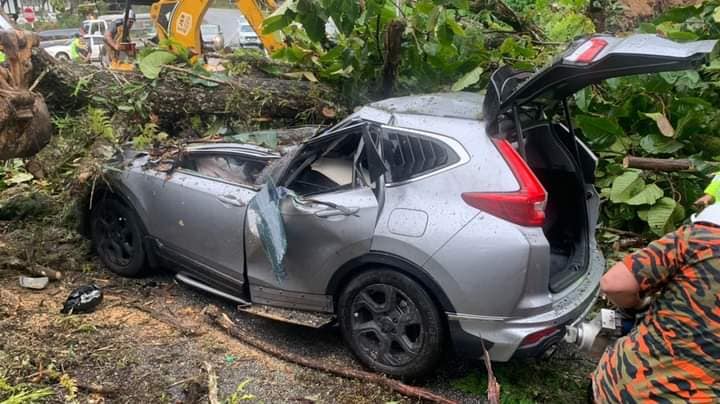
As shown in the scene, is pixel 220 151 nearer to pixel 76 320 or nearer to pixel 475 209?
pixel 76 320

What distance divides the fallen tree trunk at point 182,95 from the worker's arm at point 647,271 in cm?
455

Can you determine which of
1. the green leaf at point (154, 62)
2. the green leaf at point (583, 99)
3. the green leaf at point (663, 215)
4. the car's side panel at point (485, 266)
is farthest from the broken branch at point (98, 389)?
the green leaf at point (583, 99)

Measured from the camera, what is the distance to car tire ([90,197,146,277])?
472 centimetres

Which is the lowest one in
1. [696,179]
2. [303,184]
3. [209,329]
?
[209,329]

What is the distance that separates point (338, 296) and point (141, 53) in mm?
3994

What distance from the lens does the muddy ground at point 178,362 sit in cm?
335

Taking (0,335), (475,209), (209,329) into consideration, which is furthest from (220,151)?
(475,209)

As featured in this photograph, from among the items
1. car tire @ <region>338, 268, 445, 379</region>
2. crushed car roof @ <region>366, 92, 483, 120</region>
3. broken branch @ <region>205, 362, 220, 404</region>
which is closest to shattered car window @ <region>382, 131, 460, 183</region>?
crushed car roof @ <region>366, 92, 483, 120</region>

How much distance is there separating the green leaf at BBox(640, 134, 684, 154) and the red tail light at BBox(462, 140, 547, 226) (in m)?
2.55

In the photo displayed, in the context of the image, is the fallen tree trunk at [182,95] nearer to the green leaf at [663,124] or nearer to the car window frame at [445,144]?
the car window frame at [445,144]

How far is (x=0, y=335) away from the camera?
3768mm

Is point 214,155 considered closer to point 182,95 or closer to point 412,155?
point 182,95

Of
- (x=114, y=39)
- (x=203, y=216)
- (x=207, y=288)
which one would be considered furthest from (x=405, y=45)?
(x=114, y=39)

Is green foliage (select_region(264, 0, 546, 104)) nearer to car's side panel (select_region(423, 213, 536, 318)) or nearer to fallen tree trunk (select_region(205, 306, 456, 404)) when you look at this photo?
car's side panel (select_region(423, 213, 536, 318))
